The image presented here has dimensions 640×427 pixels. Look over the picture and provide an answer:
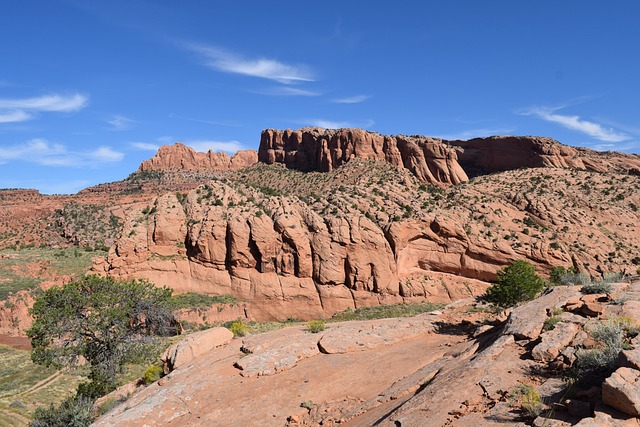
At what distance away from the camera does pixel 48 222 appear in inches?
2702


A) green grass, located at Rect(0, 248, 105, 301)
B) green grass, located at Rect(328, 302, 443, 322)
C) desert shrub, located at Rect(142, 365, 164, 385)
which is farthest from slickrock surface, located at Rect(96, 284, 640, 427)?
green grass, located at Rect(0, 248, 105, 301)

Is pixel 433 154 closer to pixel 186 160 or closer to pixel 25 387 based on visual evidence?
pixel 25 387

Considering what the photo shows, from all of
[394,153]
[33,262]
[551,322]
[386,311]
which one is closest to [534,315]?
[551,322]

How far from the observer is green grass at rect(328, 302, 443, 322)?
107 feet

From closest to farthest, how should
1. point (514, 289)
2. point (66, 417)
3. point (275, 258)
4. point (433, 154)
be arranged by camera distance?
point (66, 417)
point (514, 289)
point (275, 258)
point (433, 154)

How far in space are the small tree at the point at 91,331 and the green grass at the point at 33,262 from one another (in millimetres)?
21470

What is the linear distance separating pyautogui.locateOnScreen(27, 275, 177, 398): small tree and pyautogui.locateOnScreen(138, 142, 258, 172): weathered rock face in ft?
361

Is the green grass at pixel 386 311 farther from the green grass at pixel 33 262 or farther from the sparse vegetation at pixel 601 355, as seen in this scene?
the green grass at pixel 33 262

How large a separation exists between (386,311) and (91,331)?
23.1 m

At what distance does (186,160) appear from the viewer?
12938 cm

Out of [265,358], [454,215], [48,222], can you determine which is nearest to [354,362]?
[265,358]

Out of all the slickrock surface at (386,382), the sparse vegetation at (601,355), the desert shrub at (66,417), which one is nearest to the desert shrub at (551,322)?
the slickrock surface at (386,382)

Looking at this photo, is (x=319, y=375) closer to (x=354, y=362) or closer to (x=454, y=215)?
(x=354, y=362)

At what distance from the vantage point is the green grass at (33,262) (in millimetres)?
36050
